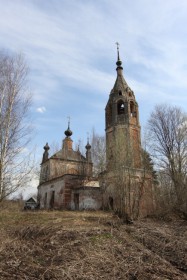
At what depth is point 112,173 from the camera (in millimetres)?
17281

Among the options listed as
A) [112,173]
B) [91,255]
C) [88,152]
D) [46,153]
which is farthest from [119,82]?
[91,255]

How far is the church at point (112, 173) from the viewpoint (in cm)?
1452

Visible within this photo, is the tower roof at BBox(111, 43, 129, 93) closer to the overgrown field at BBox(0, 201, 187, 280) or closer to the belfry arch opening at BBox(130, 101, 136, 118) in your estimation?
the belfry arch opening at BBox(130, 101, 136, 118)

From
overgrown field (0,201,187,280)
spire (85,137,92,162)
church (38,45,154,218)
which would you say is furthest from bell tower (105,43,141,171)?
overgrown field (0,201,187,280)

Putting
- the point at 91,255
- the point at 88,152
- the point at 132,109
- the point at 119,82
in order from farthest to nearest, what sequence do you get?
the point at 88,152 → the point at 119,82 → the point at 132,109 → the point at 91,255

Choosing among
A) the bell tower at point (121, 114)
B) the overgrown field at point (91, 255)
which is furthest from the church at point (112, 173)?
the overgrown field at point (91, 255)

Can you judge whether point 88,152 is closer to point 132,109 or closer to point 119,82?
point 132,109

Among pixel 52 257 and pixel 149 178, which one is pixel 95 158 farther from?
pixel 52 257

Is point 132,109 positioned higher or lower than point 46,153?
higher

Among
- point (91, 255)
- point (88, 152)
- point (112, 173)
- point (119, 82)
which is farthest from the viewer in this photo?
point (88, 152)

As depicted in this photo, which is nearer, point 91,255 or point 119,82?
point 91,255

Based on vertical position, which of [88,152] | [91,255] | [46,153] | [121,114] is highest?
[121,114]

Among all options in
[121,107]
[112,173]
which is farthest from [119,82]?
[112,173]

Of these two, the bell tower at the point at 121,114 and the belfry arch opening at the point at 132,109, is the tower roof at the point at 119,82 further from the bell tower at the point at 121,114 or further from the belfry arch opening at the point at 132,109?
the belfry arch opening at the point at 132,109
